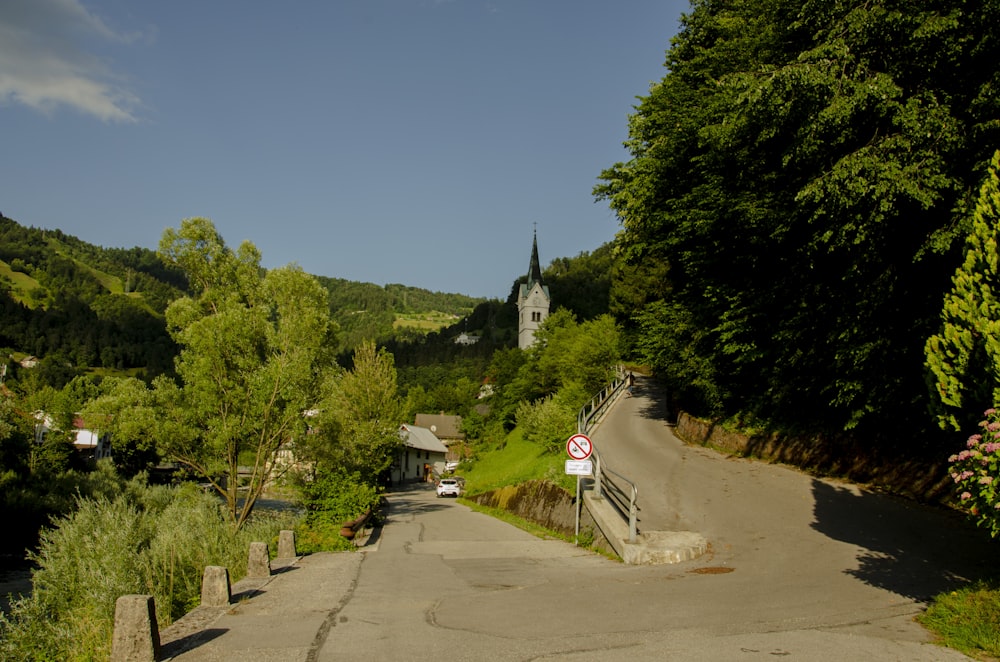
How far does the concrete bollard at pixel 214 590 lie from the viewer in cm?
820

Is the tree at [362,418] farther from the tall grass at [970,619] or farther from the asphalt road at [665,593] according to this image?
the tall grass at [970,619]

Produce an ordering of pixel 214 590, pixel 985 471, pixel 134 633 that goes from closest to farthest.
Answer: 1. pixel 134 633
2. pixel 985 471
3. pixel 214 590

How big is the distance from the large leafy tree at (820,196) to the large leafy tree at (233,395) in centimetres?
1278

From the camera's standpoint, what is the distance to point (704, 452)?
23.5 meters

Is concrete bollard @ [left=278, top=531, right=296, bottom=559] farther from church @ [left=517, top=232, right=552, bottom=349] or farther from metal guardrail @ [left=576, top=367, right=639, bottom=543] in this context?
church @ [left=517, top=232, right=552, bottom=349]

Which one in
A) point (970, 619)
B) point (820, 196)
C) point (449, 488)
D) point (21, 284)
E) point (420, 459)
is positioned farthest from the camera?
Answer: point (21, 284)

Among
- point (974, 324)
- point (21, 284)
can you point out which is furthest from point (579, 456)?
point (21, 284)

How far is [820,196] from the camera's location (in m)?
11.8

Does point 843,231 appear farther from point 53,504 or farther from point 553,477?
point 53,504

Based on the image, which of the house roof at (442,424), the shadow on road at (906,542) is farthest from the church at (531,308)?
the shadow on road at (906,542)

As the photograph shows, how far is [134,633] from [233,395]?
50.2ft

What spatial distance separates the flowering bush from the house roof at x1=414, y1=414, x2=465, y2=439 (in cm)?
9604

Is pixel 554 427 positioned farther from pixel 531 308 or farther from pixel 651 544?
pixel 531 308

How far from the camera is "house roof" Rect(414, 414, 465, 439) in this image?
336ft
